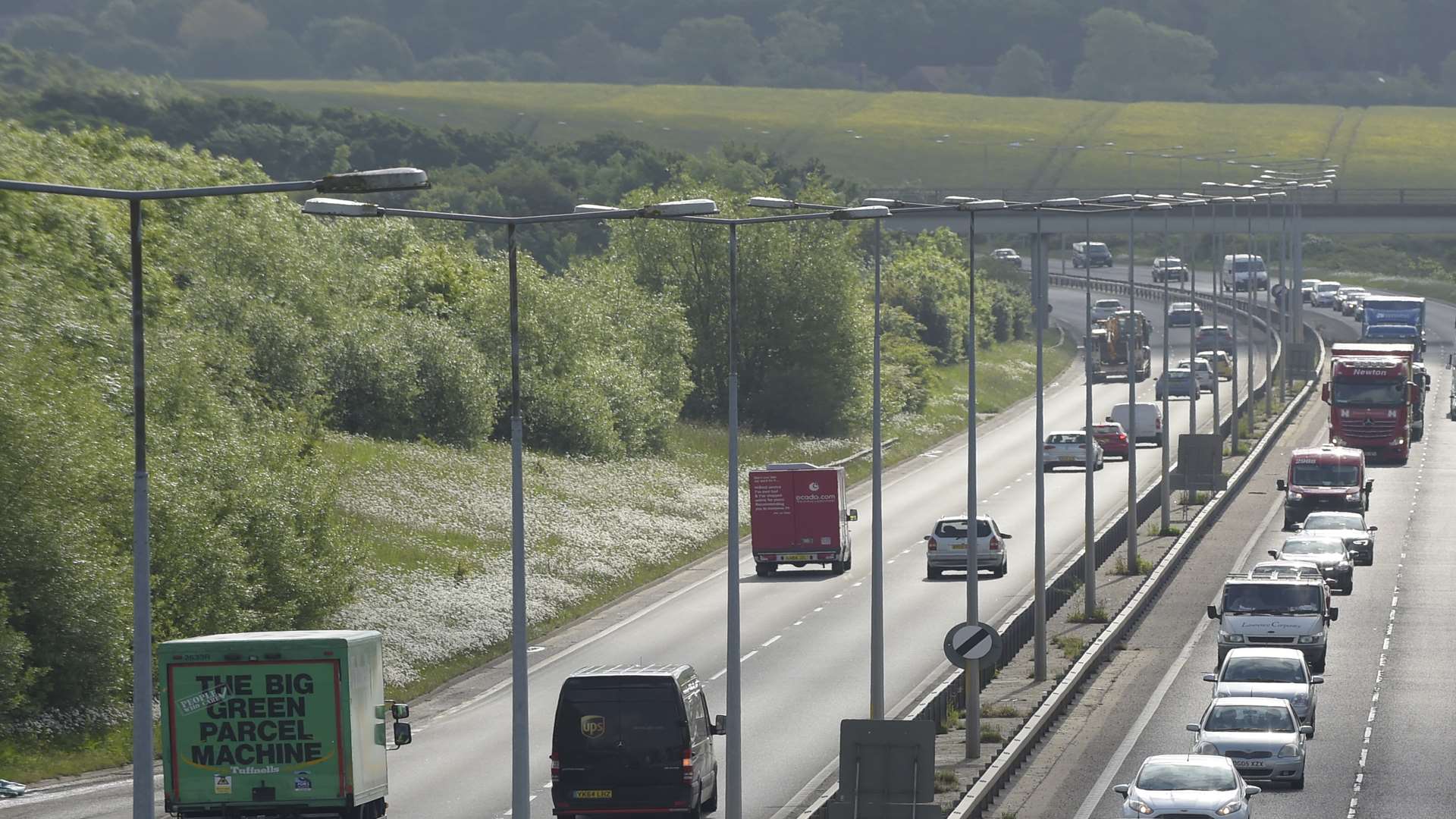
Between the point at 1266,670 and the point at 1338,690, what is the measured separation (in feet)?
16.8

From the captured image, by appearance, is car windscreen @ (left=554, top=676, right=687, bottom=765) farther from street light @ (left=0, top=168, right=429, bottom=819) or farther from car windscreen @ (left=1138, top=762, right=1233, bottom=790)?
street light @ (left=0, top=168, right=429, bottom=819)

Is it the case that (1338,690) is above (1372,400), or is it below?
below

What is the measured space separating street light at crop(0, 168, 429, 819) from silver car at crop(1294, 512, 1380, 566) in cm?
4829

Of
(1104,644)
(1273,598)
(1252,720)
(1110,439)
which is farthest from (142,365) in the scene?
(1110,439)

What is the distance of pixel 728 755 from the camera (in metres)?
31.4

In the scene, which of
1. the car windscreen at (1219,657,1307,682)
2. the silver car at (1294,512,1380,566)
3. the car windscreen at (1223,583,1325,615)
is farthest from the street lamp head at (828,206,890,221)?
the silver car at (1294,512,1380,566)

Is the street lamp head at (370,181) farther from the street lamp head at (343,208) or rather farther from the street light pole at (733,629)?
the street light pole at (733,629)

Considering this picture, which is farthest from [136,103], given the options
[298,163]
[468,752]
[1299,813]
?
[1299,813]

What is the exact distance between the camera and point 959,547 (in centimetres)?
6294

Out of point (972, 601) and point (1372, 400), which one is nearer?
point (972, 601)

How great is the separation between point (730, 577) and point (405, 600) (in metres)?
20.7

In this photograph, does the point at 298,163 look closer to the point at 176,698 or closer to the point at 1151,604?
the point at 1151,604

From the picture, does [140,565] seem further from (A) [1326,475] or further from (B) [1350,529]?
(A) [1326,475]

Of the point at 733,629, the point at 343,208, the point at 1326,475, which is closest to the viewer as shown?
the point at 343,208
